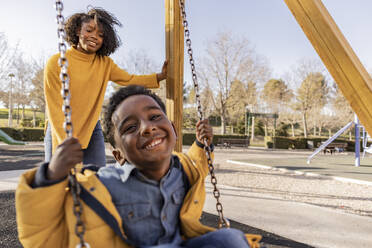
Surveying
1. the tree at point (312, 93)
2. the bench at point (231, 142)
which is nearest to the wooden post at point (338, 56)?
→ the bench at point (231, 142)

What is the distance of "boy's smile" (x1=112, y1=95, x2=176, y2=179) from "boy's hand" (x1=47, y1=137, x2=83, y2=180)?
0.28 meters

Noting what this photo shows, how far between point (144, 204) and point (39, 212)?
387 millimetres

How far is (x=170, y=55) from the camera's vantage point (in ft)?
8.97

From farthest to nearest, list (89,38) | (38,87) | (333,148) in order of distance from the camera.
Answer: (38,87), (333,148), (89,38)

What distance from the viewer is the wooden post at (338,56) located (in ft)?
6.42

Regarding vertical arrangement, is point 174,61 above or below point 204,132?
above

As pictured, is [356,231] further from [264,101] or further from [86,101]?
[264,101]

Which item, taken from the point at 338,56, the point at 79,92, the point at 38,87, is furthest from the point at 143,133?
the point at 38,87

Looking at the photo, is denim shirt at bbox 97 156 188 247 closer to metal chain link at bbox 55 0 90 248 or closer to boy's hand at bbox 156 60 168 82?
Result: metal chain link at bbox 55 0 90 248

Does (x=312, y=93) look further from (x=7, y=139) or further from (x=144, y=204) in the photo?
(x=144, y=204)

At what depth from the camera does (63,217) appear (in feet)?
3.56

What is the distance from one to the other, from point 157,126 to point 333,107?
3547 cm

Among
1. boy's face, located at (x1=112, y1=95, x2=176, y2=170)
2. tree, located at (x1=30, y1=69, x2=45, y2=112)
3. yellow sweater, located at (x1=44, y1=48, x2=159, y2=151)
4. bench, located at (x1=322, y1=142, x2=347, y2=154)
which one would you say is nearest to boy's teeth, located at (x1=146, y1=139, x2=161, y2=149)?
boy's face, located at (x1=112, y1=95, x2=176, y2=170)

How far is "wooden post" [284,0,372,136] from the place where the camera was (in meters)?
1.96
